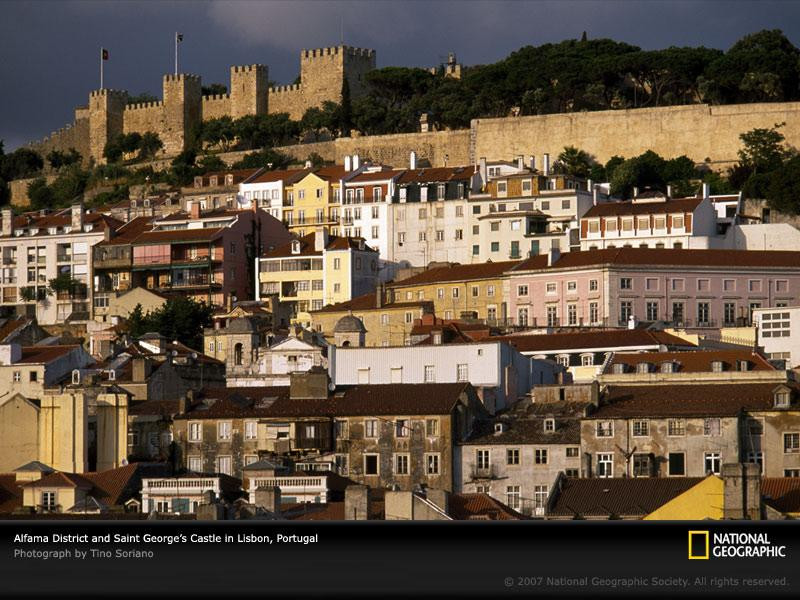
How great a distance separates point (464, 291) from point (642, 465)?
100 ft

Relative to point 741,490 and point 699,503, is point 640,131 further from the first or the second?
point 741,490

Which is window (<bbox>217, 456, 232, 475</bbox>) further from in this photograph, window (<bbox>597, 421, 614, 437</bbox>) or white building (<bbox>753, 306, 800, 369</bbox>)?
white building (<bbox>753, 306, 800, 369</bbox>)

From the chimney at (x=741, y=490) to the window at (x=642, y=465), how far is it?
406 inches

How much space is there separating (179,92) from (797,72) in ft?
131

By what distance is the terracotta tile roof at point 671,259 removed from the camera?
6475 centimetres

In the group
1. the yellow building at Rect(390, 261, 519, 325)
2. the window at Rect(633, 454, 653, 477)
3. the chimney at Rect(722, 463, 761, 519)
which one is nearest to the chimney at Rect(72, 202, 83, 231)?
the yellow building at Rect(390, 261, 519, 325)

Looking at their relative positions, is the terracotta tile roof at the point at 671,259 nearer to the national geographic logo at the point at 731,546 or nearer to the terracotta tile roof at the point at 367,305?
the terracotta tile roof at the point at 367,305

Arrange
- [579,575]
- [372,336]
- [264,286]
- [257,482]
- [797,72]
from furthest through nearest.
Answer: [797,72], [264,286], [372,336], [257,482], [579,575]

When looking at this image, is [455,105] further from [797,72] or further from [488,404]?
[488,404]

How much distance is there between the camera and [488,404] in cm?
4488

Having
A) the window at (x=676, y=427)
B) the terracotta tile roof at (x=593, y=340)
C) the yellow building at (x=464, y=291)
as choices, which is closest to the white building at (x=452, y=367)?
the terracotta tile roof at (x=593, y=340)

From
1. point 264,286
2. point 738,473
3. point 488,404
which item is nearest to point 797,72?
point 264,286

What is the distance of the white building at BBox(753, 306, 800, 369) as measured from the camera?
196 ft

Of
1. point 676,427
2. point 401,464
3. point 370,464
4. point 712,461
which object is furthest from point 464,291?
point 712,461
